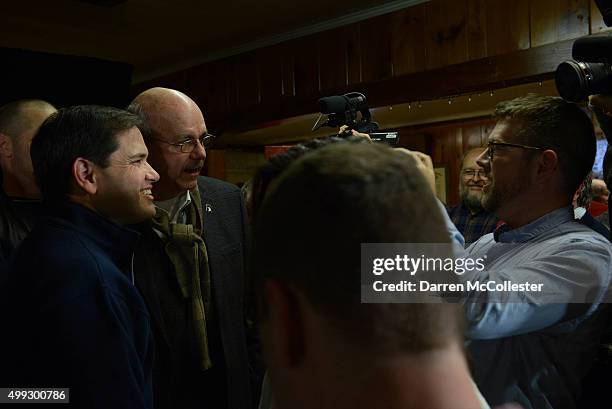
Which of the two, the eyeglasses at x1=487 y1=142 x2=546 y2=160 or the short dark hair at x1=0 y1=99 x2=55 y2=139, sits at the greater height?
the short dark hair at x1=0 y1=99 x2=55 y2=139

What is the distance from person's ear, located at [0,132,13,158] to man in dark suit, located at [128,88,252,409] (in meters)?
0.59

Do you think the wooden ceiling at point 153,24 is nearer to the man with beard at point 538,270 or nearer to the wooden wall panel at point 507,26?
the wooden wall panel at point 507,26

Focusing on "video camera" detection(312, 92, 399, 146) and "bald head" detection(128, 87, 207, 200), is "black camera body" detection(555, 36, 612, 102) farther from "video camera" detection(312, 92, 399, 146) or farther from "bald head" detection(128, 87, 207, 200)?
"bald head" detection(128, 87, 207, 200)

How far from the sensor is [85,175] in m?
1.15

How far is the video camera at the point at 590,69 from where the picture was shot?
1.21m

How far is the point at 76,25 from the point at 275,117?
4.20ft

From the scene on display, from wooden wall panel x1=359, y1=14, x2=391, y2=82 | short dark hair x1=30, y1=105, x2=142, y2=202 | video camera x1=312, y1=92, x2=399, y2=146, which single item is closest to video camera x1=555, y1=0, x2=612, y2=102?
video camera x1=312, y1=92, x2=399, y2=146

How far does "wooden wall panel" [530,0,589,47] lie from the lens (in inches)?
93.1

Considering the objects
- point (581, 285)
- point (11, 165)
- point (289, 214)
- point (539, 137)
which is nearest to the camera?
point (289, 214)

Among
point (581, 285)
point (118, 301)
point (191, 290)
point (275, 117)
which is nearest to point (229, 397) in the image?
point (191, 290)

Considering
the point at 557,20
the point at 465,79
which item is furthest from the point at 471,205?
the point at 557,20

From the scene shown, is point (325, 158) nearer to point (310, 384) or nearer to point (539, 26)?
point (310, 384)

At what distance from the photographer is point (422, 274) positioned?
1.59 ft

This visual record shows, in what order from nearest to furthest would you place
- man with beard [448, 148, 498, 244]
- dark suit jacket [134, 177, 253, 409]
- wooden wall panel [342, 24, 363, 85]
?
dark suit jacket [134, 177, 253, 409]
man with beard [448, 148, 498, 244]
wooden wall panel [342, 24, 363, 85]
